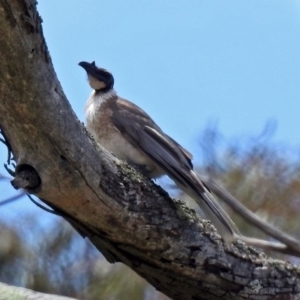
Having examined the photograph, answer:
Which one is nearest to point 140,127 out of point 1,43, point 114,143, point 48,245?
point 114,143

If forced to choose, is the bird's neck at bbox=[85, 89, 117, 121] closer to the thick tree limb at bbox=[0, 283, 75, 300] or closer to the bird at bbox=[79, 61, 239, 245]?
the bird at bbox=[79, 61, 239, 245]

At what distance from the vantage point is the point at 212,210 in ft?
9.25

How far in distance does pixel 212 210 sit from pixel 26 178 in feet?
2.95

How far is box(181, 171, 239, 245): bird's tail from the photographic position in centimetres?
272

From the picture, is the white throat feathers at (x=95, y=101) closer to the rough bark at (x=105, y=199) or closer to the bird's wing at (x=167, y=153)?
the bird's wing at (x=167, y=153)

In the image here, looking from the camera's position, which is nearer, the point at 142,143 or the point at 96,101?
the point at 142,143

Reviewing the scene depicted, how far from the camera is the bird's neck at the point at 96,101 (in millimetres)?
3777

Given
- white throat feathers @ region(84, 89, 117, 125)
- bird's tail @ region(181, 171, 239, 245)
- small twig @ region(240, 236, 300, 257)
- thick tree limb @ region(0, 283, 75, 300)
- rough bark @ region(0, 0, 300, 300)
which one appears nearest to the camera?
rough bark @ region(0, 0, 300, 300)

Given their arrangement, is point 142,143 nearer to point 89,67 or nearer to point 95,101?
point 95,101

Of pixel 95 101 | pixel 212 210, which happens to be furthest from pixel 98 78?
pixel 212 210

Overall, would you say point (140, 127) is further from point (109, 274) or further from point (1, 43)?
point (1, 43)

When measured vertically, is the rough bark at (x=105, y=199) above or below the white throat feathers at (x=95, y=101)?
below

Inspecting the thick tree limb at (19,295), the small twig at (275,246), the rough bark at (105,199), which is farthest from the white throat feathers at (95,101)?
the thick tree limb at (19,295)

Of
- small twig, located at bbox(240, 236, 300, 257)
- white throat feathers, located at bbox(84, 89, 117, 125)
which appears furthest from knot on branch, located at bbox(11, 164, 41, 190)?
white throat feathers, located at bbox(84, 89, 117, 125)
